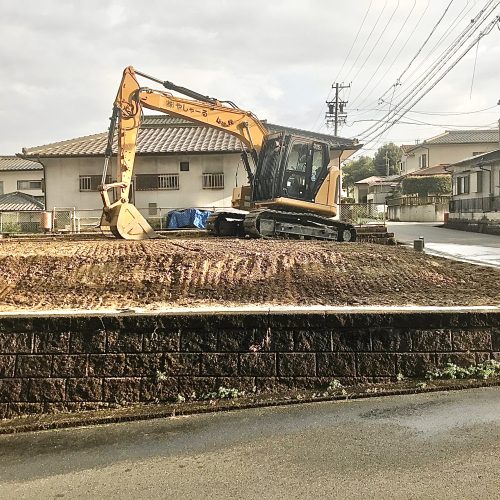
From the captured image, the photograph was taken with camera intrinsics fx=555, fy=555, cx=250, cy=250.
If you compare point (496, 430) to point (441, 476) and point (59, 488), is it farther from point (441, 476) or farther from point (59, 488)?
point (59, 488)

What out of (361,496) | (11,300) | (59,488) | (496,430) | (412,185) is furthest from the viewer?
(412,185)

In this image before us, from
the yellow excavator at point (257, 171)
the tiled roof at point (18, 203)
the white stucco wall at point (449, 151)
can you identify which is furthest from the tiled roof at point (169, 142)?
the white stucco wall at point (449, 151)

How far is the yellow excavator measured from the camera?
1242cm

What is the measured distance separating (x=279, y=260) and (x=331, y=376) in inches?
155

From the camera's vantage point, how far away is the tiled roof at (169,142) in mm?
23266

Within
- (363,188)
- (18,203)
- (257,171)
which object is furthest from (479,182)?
(363,188)

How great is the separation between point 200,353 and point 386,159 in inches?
2995

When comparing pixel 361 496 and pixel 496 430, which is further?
pixel 496 430

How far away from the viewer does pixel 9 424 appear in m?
4.13

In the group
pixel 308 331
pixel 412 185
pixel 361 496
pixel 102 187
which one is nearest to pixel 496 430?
pixel 361 496

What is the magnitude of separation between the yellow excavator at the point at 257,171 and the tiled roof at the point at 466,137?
129 feet

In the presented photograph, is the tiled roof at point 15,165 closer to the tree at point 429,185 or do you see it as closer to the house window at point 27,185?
the house window at point 27,185

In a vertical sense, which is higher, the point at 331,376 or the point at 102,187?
the point at 102,187

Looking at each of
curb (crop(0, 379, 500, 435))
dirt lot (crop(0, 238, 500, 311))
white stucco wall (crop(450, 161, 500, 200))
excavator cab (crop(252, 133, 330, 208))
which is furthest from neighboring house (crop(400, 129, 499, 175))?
curb (crop(0, 379, 500, 435))
